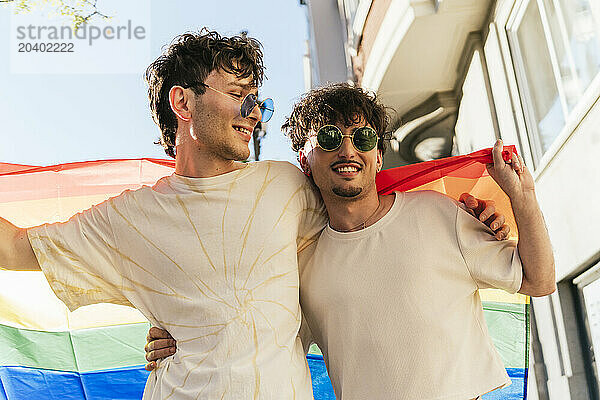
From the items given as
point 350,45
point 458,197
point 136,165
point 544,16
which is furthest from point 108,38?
point 458,197

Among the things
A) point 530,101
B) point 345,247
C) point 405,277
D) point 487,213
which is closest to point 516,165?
point 487,213

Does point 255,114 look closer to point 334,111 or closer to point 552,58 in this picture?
point 334,111

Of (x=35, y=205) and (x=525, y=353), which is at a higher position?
(x=35, y=205)

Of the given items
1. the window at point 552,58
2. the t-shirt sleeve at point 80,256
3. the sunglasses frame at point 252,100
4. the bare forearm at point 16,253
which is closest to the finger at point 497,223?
the sunglasses frame at point 252,100

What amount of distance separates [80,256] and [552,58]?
4.12 m

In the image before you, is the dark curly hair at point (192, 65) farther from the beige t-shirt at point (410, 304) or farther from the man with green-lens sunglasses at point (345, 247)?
the beige t-shirt at point (410, 304)

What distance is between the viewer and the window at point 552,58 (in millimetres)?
4645

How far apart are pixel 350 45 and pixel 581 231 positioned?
5.35m

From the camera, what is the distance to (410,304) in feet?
8.36

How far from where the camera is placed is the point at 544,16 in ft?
17.7

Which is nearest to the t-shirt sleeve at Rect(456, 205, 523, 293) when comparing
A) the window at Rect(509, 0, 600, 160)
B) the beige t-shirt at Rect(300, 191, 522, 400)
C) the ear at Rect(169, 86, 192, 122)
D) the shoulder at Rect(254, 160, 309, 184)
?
the beige t-shirt at Rect(300, 191, 522, 400)

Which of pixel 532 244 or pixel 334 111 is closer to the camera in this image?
pixel 532 244

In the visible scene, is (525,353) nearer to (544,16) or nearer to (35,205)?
(35,205)

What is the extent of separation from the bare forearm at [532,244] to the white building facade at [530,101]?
204cm
